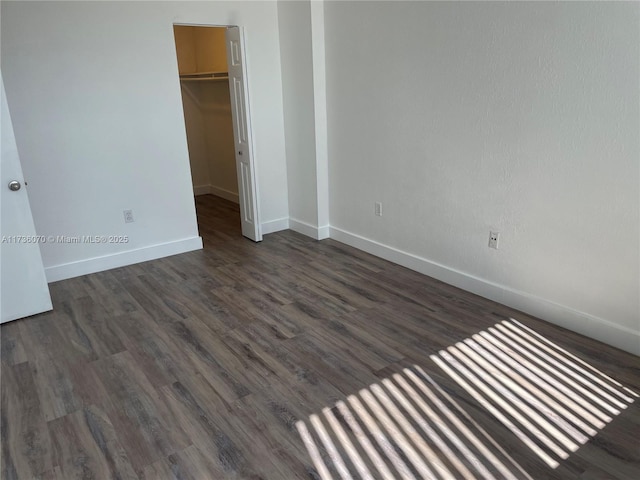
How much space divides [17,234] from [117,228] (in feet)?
3.36

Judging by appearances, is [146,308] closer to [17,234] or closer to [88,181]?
[17,234]

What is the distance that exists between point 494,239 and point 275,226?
8.21 ft

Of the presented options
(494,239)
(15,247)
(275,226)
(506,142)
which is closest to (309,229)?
(275,226)

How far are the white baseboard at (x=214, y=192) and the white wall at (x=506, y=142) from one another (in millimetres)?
2594

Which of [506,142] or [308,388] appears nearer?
[308,388]

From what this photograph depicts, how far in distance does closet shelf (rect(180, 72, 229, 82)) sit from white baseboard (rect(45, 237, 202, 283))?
223cm

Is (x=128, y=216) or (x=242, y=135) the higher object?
(x=242, y=135)

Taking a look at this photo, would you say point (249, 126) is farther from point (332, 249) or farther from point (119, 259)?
point (119, 259)

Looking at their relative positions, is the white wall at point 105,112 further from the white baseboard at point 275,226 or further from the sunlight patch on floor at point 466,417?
the sunlight patch on floor at point 466,417

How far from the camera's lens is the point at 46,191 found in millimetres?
3516

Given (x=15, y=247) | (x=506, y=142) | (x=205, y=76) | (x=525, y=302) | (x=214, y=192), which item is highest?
(x=205, y=76)

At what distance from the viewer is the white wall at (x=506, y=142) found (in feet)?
7.80

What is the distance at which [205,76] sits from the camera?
5.73 metres

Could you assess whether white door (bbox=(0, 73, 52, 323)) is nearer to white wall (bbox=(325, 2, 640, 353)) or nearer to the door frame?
the door frame
